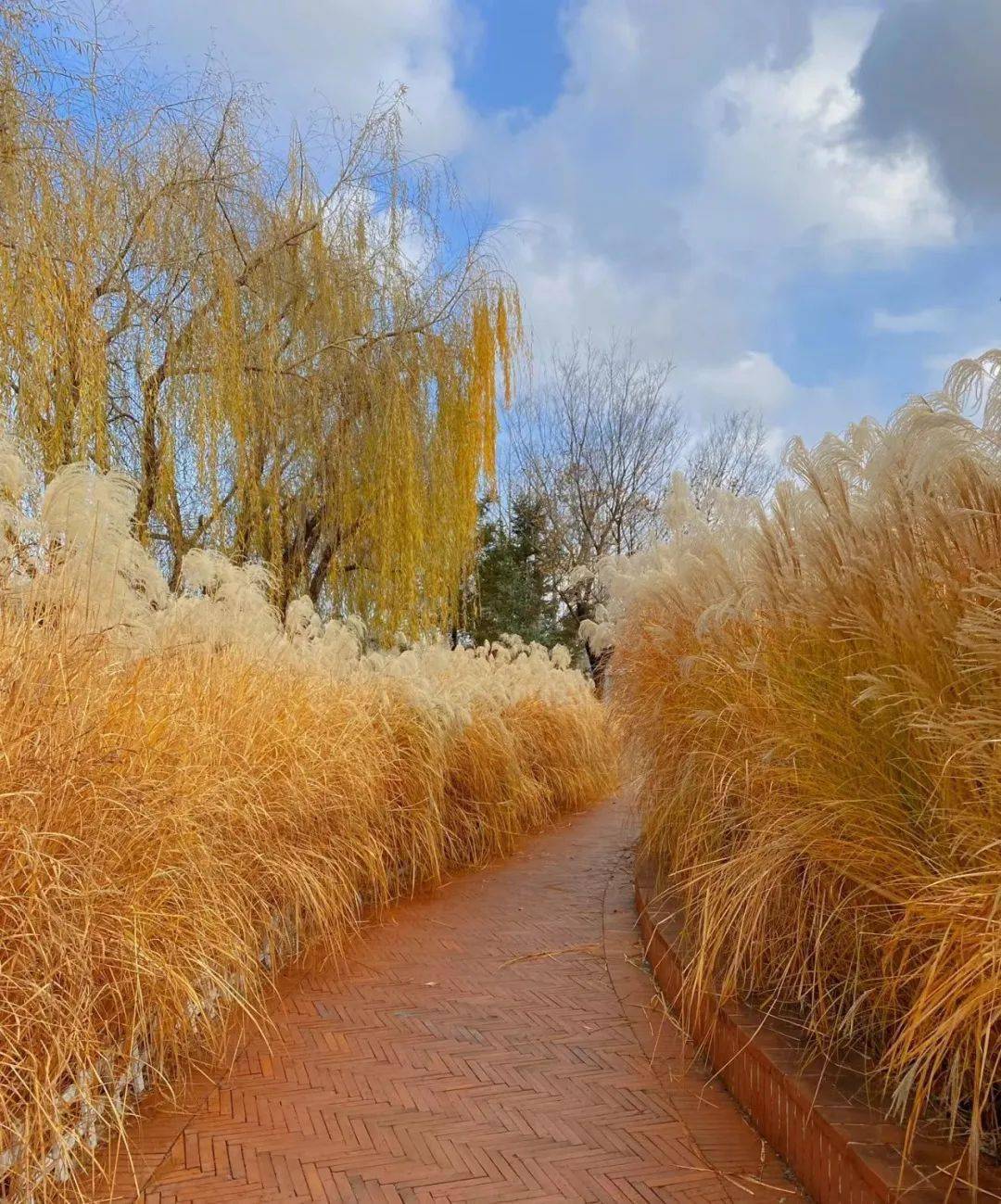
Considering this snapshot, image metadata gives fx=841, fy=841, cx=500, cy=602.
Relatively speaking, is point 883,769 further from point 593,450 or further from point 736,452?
point 736,452

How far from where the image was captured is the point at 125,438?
7.83m

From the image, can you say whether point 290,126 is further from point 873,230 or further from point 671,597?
point 671,597

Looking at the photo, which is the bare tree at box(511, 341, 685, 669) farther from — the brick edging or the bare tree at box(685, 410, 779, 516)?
the brick edging

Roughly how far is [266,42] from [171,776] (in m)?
8.28

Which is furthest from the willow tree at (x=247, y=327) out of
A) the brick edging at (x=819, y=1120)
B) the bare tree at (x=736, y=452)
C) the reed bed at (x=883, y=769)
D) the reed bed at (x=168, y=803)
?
the bare tree at (x=736, y=452)

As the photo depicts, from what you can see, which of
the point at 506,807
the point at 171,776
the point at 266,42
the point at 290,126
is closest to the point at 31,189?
the point at 266,42

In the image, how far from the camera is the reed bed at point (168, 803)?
6.95 feet

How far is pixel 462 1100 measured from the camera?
8.56ft

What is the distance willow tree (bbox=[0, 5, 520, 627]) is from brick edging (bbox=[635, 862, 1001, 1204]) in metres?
5.90

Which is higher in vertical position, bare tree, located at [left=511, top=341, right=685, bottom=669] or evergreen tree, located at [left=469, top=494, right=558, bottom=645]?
bare tree, located at [left=511, top=341, right=685, bottom=669]

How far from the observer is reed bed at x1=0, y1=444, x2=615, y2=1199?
212 centimetres

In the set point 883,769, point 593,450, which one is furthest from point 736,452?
point 883,769

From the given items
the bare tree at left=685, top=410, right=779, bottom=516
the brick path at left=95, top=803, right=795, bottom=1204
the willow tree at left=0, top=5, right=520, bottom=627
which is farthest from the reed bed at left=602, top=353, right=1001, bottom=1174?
the bare tree at left=685, top=410, right=779, bottom=516

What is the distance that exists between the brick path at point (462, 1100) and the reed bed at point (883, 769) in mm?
426
